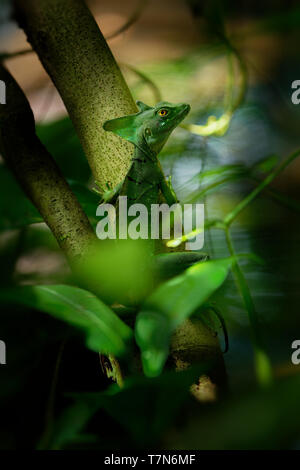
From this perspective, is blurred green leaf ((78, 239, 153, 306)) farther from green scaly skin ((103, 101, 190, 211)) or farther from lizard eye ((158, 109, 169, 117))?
lizard eye ((158, 109, 169, 117))

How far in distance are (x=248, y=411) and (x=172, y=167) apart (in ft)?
1.91

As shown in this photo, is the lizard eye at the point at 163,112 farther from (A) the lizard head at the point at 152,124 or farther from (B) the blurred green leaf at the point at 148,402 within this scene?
(B) the blurred green leaf at the point at 148,402

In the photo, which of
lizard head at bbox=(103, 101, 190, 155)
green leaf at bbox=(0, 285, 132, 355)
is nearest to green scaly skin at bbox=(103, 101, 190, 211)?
lizard head at bbox=(103, 101, 190, 155)

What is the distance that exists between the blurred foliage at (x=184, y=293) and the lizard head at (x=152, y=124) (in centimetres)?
8

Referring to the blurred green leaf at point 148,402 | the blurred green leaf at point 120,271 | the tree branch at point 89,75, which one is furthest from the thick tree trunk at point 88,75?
the blurred green leaf at point 148,402

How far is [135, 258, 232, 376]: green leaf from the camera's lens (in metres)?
0.42

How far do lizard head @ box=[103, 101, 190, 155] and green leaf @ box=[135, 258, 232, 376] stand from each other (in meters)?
0.26

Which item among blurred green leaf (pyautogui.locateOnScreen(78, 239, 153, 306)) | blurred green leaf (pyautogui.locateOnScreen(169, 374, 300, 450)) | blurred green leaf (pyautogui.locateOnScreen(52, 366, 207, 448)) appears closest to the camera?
blurred green leaf (pyautogui.locateOnScreen(169, 374, 300, 450))

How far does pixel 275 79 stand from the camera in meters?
0.89

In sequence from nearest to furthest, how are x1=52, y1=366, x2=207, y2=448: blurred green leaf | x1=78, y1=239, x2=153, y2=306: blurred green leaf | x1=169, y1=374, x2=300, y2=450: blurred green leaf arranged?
x1=169, y1=374, x2=300, y2=450: blurred green leaf, x1=52, y1=366, x2=207, y2=448: blurred green leaf, x1=78, y1=239, x2=153, y2=306: blurred green leaf

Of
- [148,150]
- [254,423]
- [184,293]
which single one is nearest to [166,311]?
[184,293]

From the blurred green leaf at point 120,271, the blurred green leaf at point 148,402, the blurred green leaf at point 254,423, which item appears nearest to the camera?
the blurred green leaf at point 254,423

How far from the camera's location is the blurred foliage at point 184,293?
40 centimetres

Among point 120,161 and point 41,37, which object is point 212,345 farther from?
point 41,37
